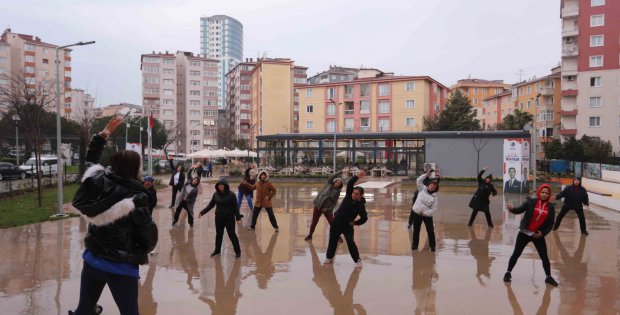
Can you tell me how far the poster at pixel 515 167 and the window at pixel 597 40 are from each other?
111 feet

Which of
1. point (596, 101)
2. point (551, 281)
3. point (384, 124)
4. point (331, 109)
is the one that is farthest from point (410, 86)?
point (551, 281)

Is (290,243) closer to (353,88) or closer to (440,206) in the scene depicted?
(440,206)

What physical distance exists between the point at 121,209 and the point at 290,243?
648 cm

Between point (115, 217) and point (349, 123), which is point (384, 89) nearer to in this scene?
point (349, 123)

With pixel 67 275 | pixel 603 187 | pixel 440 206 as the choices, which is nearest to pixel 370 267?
pixel 67 275

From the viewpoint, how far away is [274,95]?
225 feet

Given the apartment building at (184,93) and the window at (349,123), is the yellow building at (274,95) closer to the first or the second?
the window at (349,123)

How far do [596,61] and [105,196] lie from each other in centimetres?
5486

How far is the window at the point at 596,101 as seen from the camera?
4820cm

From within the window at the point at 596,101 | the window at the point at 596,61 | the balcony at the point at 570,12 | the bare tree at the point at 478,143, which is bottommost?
the bare tree at the point at 478,143

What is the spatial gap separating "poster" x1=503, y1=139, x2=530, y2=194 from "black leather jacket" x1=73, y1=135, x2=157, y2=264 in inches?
797

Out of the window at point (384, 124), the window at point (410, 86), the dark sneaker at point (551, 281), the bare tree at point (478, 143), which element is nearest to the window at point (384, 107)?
the window at point (384, 124)

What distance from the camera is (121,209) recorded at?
366cm

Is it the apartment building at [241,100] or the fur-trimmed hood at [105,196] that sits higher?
the apartment building at [241,100]
